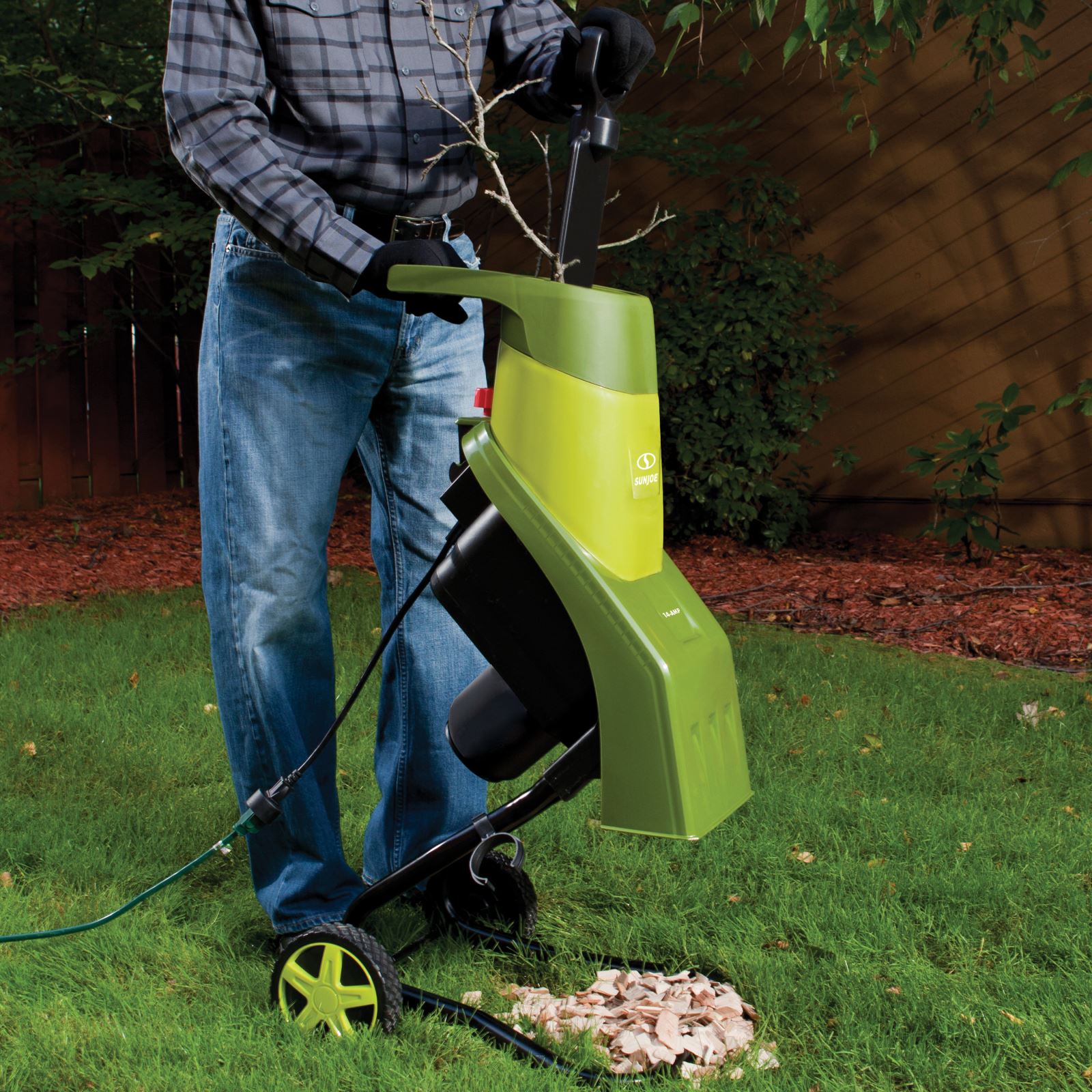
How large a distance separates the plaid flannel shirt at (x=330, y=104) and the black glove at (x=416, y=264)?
0.10 ft

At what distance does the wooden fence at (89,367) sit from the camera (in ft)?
24.5

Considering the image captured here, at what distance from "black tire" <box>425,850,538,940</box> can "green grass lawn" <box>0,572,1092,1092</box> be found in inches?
2.9

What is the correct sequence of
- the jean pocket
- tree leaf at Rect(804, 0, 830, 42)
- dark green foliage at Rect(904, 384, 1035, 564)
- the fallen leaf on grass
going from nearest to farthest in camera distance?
the jean pocket
tree leaf at Rect(804, 0, 830, 42)
the fallen leaf on grass
dark green foliage at Rect(904, 384, 1035, 564)

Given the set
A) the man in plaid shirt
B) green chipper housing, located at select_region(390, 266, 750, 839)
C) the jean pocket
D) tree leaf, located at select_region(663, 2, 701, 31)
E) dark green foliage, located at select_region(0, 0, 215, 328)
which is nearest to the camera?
green chipper housing, located at select_region(390, 266, 750, 839)

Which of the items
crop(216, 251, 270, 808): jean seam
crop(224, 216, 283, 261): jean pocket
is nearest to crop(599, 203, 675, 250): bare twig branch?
crop(224, 216, 283, 261): jean pocket

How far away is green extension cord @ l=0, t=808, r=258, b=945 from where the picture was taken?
2.00m

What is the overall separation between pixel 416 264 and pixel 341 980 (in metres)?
1.12

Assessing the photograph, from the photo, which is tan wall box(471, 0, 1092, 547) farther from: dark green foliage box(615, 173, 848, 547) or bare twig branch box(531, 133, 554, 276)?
bare twig branch box(531, 133, 554, 276)

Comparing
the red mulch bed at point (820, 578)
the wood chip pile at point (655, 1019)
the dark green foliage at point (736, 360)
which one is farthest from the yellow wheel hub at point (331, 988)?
the dark green foliage at point (736, 360)

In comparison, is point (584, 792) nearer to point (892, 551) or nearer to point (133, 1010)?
point (133, 1010)

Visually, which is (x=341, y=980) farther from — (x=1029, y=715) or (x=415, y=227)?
(x=1029, y=715)

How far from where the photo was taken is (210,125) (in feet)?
6.00

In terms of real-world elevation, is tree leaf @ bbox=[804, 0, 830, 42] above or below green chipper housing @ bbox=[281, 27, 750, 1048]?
above

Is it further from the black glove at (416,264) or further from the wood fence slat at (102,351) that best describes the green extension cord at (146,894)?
the wood fence slat at (102,351)
